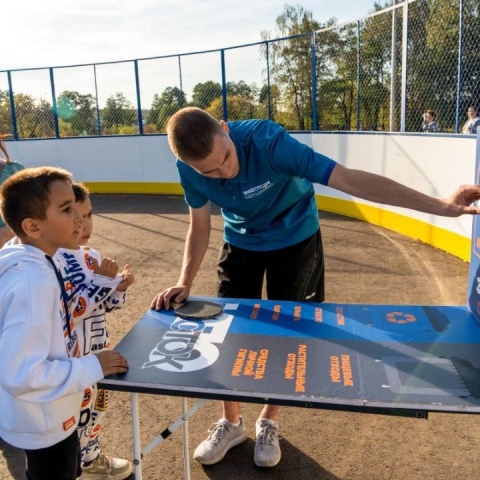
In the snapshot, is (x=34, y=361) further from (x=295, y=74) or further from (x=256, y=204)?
(x=295, y=74)

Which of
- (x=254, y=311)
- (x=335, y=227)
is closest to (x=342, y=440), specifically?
(x=254, y=311)

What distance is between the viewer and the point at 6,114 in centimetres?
1294

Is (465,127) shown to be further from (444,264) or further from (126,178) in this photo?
(126,178)

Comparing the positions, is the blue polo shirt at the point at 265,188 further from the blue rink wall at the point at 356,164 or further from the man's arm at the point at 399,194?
the blue rink wall at the point at 356,164

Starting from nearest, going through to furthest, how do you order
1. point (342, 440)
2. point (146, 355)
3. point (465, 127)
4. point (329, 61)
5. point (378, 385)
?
point (378, 385), point (146, 355), point (342, 440), point (465, 127), point (329, 61)

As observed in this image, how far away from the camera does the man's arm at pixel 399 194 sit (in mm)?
1750

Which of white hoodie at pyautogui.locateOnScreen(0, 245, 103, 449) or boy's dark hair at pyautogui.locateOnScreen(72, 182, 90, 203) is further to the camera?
boy's dark hair at pyautogui.locateOnScreen(72, 182, 90, 203)

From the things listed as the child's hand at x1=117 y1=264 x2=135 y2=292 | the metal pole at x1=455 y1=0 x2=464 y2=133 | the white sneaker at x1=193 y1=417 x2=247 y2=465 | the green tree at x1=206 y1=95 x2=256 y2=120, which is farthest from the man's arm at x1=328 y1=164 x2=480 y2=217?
the green tree at x1=206 y1=95 x2=256 y2=120

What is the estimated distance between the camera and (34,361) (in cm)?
136

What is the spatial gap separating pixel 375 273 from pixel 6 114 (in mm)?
11116

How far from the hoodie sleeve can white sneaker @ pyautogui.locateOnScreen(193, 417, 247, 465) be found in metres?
1.16

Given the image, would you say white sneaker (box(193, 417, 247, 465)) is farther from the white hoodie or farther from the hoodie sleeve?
the hoodie sleeve

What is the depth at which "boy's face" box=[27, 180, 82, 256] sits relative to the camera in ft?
5.21


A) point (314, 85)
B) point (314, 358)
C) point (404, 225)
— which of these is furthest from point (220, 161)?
point (314, 85)
